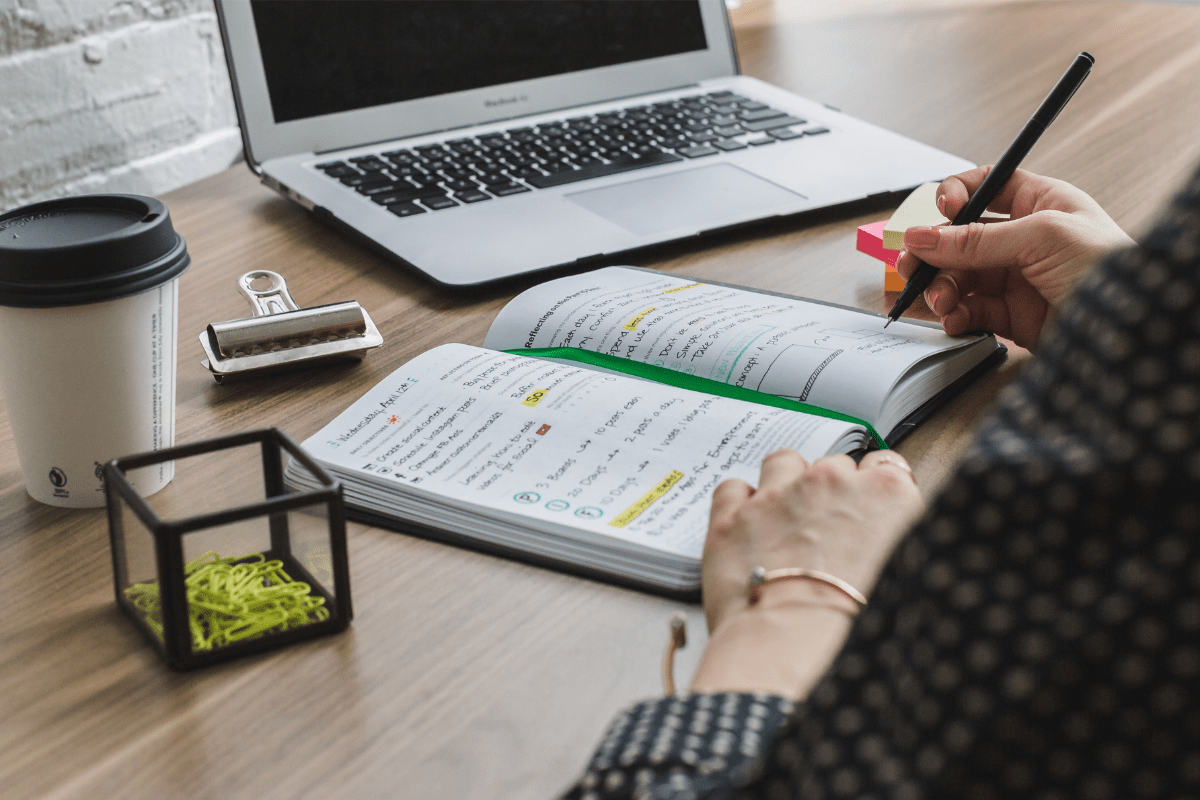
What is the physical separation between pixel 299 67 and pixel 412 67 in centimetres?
11

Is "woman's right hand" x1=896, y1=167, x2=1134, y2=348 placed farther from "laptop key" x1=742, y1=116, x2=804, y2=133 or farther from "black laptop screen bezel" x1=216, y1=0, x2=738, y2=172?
"black laptop screen bezel" x1=216, y1=0, x2=738, y2=172

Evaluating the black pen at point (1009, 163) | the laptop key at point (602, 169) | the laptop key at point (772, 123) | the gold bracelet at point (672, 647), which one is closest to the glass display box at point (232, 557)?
the gold bracelet at point (672, 647)

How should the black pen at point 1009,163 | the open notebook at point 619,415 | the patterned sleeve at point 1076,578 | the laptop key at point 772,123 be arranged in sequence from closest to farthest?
the patterned sleeve at point 1076,578 < the open notebook at point 619,415 < the black pen at point 1009,163 < the laptop key at point 772,123

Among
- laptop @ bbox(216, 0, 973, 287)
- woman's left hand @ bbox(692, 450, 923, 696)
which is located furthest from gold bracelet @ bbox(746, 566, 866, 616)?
laptop @ bbox(216, 0, 973, 287)

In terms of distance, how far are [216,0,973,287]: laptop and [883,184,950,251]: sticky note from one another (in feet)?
0.33

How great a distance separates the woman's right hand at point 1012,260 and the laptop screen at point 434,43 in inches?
20.0

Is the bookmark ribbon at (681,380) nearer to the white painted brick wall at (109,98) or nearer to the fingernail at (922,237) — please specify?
the fingernail at (922,237)

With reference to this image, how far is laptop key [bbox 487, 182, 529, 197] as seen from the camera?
953 mm

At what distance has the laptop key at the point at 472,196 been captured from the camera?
940 millimetres

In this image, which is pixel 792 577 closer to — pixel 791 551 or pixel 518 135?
pixel 791 551

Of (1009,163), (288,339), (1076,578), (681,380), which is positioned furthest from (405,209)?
(1076,578)

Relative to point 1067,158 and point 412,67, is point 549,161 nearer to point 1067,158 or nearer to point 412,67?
point 412,67

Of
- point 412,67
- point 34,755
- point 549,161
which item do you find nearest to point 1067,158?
point 549,161

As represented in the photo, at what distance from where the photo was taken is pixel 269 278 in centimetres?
82
